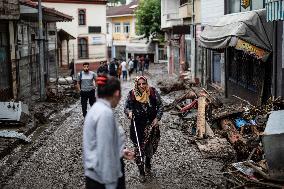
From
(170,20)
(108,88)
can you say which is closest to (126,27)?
(170,20)

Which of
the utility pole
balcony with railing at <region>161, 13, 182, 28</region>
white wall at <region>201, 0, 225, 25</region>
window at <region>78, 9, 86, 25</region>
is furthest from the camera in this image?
window at <region>78, 9, 86, 25</region>

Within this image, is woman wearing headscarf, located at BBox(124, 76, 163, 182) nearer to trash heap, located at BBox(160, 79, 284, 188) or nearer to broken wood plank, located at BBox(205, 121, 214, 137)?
trash heap, located at BBox(160, 79, 284, 188)

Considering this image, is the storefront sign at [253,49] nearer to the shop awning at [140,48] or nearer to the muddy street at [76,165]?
the muddy street at [76,165]

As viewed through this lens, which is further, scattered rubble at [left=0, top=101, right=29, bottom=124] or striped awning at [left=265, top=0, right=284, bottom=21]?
scattered rubble at [left=0, top=101, right=29, bottom=124]

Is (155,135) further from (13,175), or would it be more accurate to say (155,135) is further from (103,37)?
(103,37)

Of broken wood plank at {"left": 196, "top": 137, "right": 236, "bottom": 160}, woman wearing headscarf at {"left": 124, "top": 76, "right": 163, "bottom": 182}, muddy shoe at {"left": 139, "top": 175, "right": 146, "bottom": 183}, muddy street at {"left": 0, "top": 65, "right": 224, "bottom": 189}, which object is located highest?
woman wearing headscarf at {"left": 124, "top": 76, "right": 163, "bottom": 182}

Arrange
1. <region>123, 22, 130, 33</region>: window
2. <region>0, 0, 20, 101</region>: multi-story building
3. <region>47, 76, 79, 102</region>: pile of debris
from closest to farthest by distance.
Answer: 1. <region>0, 0, 20, 101</region>: multi-story building
2. <region>47, 76, 79, 102</region>: pile of debris
3. <region>123, 22, 130, 33</region>: window

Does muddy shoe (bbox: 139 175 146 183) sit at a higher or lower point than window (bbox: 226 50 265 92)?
→ lower

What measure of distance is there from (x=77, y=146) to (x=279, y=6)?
5314 millimetres

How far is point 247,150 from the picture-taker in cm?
927

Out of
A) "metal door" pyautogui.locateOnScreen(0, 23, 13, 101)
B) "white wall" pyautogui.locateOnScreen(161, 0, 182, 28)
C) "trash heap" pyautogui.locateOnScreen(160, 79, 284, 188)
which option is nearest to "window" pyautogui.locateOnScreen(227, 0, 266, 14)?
"trash heap" pyautogui.locateOnScreen(160, 79, 284, 188)

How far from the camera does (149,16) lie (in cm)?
5347

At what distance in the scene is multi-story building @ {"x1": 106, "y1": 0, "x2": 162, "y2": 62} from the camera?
61.9 m

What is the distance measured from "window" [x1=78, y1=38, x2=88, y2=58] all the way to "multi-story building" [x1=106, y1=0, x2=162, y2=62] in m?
11.6
